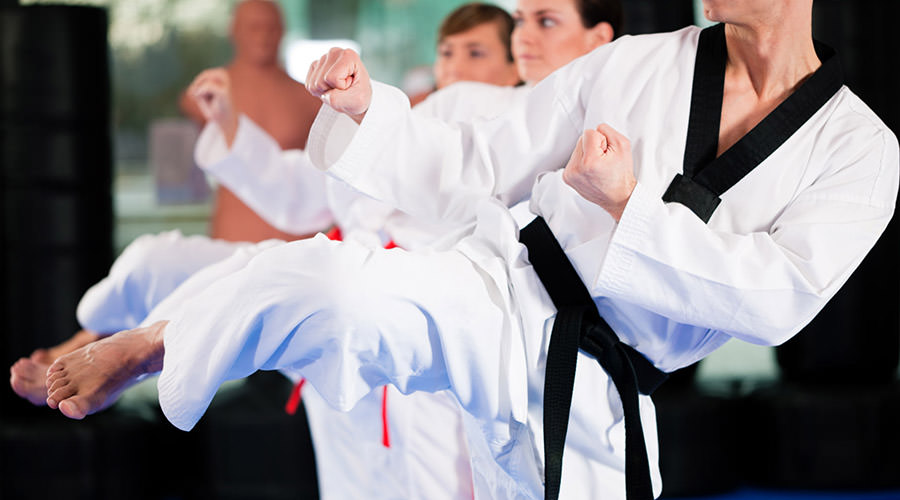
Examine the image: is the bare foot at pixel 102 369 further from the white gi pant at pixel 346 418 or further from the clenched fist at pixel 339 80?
the clenched fist at pixel 339 80

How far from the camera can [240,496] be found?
3.43 m

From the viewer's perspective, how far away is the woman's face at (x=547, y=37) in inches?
91.0

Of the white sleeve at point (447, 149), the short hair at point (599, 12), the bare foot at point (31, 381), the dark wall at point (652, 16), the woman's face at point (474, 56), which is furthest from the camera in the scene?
the dark wall at point (652, 16)

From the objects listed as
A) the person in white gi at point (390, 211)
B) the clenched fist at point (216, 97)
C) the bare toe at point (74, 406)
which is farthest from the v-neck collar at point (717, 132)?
the clenched fist at point (216, 97)

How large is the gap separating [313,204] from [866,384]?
91.2 inches

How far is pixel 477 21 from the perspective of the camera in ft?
9.36

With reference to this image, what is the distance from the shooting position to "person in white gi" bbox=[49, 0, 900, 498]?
1429 mm

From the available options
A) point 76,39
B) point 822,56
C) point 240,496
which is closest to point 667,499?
point 240,496

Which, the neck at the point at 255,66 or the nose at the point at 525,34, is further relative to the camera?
the neck at the point at 255,66

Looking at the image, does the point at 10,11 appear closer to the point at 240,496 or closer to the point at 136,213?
the point at 136,213

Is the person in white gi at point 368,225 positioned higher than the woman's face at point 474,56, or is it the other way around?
the woman's face at point 474,56

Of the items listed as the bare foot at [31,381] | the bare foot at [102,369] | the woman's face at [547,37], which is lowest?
the bare foot at [31,381]

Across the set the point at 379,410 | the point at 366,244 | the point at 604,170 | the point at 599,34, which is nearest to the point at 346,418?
the point at 379,410

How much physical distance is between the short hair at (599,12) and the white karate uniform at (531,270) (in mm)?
632
